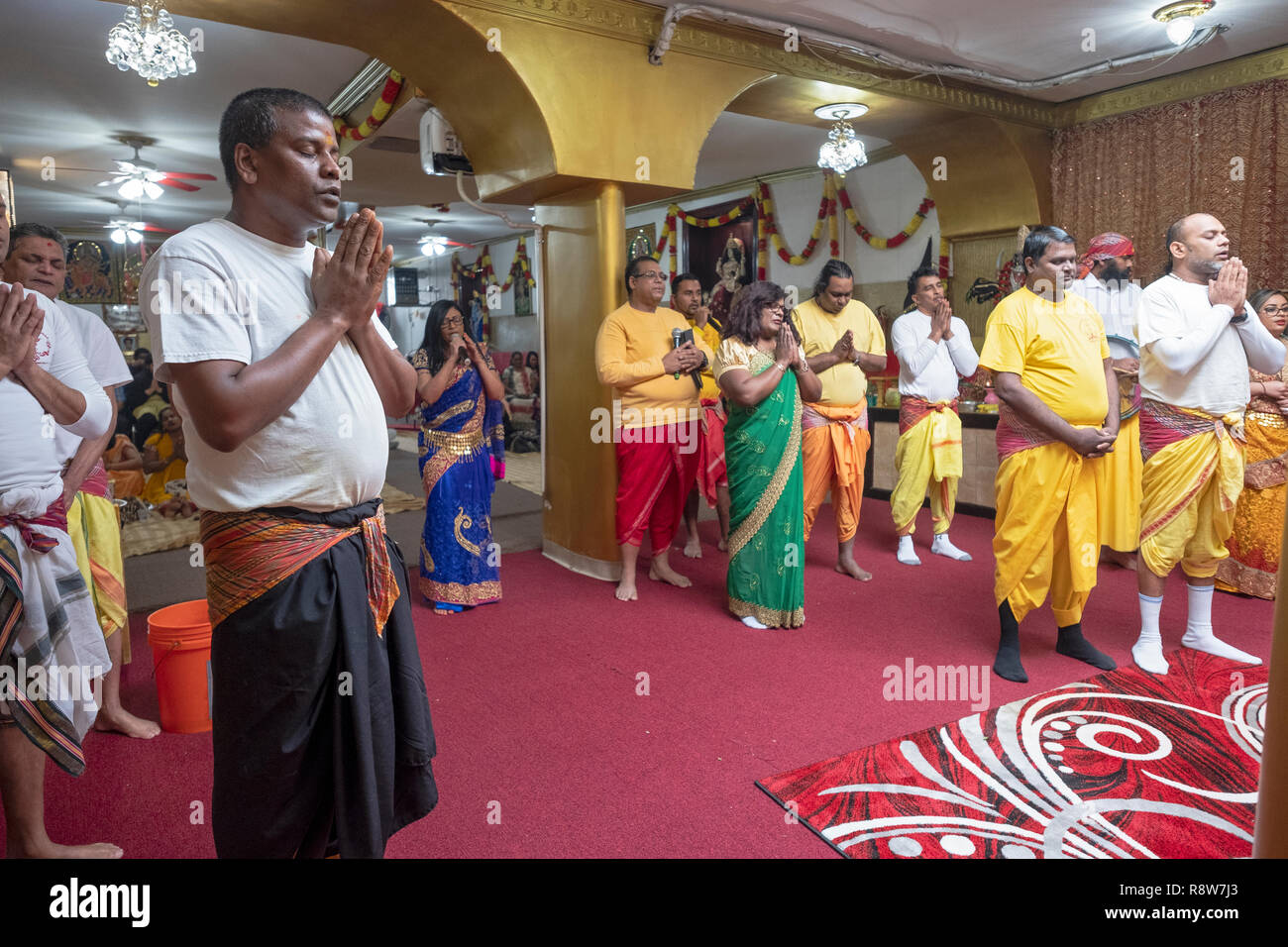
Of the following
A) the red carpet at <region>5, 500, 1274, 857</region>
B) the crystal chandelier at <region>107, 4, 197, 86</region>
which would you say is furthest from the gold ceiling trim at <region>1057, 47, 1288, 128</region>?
the crystal chandelier at <region>107, 4, 197, 86</region>

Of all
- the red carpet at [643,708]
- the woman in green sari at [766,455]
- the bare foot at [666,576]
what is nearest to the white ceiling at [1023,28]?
the woman in green sari at [766,455]

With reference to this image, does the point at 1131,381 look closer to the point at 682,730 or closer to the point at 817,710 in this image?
the point at 817,710

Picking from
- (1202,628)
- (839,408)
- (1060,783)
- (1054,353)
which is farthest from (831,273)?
(1060,783)

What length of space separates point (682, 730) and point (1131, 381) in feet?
13.3

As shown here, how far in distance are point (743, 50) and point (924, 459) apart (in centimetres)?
261

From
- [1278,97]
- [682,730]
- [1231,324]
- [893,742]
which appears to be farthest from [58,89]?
[1278,97]

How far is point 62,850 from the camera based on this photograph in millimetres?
1935

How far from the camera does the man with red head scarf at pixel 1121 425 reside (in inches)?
125

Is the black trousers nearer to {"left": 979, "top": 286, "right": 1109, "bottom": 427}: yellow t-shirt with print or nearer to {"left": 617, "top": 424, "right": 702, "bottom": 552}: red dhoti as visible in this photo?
{"left": 979, "top": 286, "right": 1109, "bottom": 427}: yellow t-shirt with print

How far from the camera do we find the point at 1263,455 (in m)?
3.88

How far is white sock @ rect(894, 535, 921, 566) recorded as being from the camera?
4766 mm

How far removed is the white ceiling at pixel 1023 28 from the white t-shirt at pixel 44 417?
11.5 feet

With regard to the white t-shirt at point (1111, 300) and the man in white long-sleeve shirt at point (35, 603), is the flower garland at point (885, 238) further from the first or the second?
the man in white long-sleeve shirt at point (35, 603)
